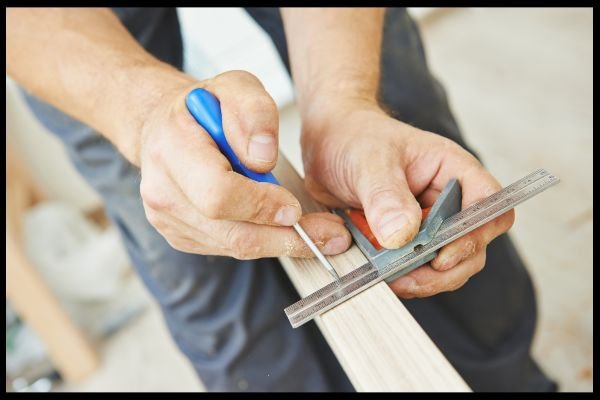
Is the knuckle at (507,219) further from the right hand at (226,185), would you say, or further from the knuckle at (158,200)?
the knuckle at (158,200)

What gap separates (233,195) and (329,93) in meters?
0.30

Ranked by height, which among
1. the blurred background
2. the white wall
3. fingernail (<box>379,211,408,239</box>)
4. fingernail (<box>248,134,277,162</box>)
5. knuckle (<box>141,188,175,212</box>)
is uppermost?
fingernail (<box>248,134,277,162</box>)

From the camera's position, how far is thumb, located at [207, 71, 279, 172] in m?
0.58

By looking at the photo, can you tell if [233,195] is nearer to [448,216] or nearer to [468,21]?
[448,216]

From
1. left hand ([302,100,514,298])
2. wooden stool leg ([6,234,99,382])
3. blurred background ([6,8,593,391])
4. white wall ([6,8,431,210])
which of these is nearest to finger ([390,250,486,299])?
left hand ([302,100,514,298])

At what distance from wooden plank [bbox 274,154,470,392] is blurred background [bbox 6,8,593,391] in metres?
0.57

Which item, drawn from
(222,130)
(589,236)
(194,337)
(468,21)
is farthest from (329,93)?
(468,21)

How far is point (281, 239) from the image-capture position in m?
0.64

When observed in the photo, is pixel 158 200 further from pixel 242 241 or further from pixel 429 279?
pixel 429 279

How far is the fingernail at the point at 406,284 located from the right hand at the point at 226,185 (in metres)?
0.08

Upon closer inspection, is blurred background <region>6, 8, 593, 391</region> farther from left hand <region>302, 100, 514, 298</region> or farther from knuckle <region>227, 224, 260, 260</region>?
knuckle <region>227, 224, 260, 260</region>

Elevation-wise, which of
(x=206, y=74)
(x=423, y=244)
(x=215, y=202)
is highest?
(x=215, y=202)

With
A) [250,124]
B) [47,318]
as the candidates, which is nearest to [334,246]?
[250,124]

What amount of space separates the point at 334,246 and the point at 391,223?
0.08 m
